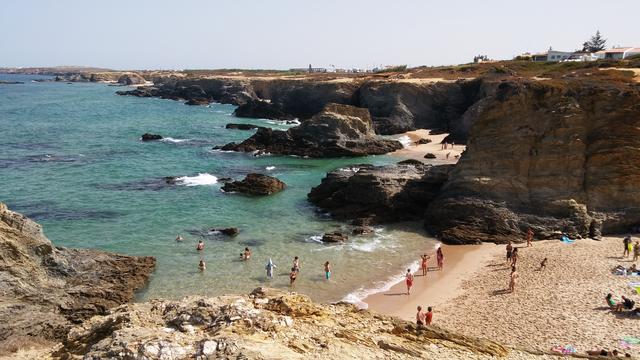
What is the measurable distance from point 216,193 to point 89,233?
1037 centimetres

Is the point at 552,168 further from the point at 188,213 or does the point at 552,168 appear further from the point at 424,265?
the point at 188,213

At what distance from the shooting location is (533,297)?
19047 mm

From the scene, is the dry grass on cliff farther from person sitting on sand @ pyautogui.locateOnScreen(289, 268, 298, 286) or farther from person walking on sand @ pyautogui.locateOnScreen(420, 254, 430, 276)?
person sitting on sand @ pyautogui.locateOnScreen(289, 268, 298, 286)

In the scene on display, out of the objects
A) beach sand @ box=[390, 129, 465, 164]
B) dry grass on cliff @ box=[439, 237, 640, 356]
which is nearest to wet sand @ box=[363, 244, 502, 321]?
dry grass on cliff @ box=[439, 237, 640, 356]

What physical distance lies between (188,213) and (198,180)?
8.83 metres

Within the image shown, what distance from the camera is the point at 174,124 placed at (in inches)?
2891

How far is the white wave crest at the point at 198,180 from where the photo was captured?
38381 mm

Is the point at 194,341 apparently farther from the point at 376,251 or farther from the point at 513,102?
the point at 513,102

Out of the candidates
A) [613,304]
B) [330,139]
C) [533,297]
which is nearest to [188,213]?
[533,297]

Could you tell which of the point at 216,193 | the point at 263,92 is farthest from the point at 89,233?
the point at 263,92

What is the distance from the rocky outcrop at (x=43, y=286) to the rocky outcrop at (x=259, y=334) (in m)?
3.16

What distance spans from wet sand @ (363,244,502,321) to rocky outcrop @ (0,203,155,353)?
9499mm

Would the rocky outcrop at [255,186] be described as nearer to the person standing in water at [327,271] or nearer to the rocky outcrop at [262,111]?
the person standing in water at [327,271]

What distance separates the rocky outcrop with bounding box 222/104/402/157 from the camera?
49.4 meters
